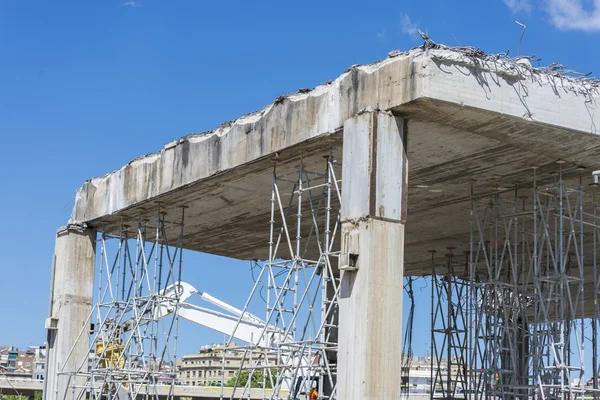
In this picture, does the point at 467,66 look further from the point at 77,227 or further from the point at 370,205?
the point at 77,227

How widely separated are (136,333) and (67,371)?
238 cm

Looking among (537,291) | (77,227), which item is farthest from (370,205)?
(77,227)

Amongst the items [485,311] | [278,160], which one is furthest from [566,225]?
[278,160]

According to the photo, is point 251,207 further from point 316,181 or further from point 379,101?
point 379,101

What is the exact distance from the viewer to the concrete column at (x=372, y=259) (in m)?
17.3

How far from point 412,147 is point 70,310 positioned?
536 inches

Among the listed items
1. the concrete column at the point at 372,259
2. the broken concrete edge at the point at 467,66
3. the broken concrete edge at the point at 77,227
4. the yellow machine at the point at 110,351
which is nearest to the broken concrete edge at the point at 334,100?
the broken concrete edge at the point at 467,66

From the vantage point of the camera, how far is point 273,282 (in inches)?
834

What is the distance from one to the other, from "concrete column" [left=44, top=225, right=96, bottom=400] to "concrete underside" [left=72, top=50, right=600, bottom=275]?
2.77 feet

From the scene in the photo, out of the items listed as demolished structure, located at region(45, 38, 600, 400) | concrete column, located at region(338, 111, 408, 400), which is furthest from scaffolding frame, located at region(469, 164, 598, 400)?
concrete column, located at region(338, 111, 408, 400)

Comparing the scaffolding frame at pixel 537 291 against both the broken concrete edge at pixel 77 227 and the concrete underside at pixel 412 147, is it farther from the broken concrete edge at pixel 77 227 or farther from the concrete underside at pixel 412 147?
the broken concrete edge at pixel 77 227

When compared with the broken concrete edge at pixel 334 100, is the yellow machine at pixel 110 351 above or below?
below

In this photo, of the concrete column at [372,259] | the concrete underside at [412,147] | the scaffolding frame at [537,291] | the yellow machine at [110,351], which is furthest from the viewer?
the yellow machine at [110,351]

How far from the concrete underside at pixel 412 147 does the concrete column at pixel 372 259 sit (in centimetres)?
76
